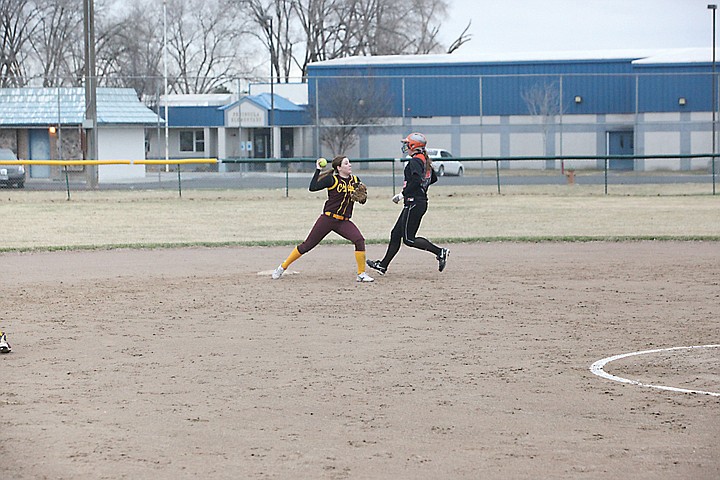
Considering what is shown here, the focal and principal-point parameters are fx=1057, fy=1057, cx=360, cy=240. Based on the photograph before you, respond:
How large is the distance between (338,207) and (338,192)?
20 cm

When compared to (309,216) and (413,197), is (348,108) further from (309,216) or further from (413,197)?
(413,197)

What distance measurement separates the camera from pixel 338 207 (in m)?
13.4

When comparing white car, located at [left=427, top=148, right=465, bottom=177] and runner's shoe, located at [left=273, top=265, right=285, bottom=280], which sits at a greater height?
white car, located at [left=427, top=148, right=465, bottom=177]

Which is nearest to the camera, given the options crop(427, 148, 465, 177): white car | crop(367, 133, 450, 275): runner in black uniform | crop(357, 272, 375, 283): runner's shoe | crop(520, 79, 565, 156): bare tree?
crop(367, 133, 450, 275): runner in black uniform

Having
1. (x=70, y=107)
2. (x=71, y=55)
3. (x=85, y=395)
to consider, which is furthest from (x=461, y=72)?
(x=85, y=395)

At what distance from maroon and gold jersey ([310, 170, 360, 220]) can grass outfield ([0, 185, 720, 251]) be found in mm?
5393

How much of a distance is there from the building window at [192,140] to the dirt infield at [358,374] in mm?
34689

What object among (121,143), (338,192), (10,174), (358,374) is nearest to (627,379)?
(358,374)

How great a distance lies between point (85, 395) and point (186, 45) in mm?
70197

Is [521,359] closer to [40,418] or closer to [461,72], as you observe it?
[40,418]

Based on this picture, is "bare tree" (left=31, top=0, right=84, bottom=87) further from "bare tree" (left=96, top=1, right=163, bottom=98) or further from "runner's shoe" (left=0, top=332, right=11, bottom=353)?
"runner's shoe" (left=0, top=332, right=11, bottom=353)

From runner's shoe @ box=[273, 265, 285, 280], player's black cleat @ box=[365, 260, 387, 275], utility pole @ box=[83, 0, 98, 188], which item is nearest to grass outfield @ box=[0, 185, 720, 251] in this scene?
utility pole @ box=[83, 0, 98, 188]

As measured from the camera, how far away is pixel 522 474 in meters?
5.50

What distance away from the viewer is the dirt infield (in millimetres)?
5824
